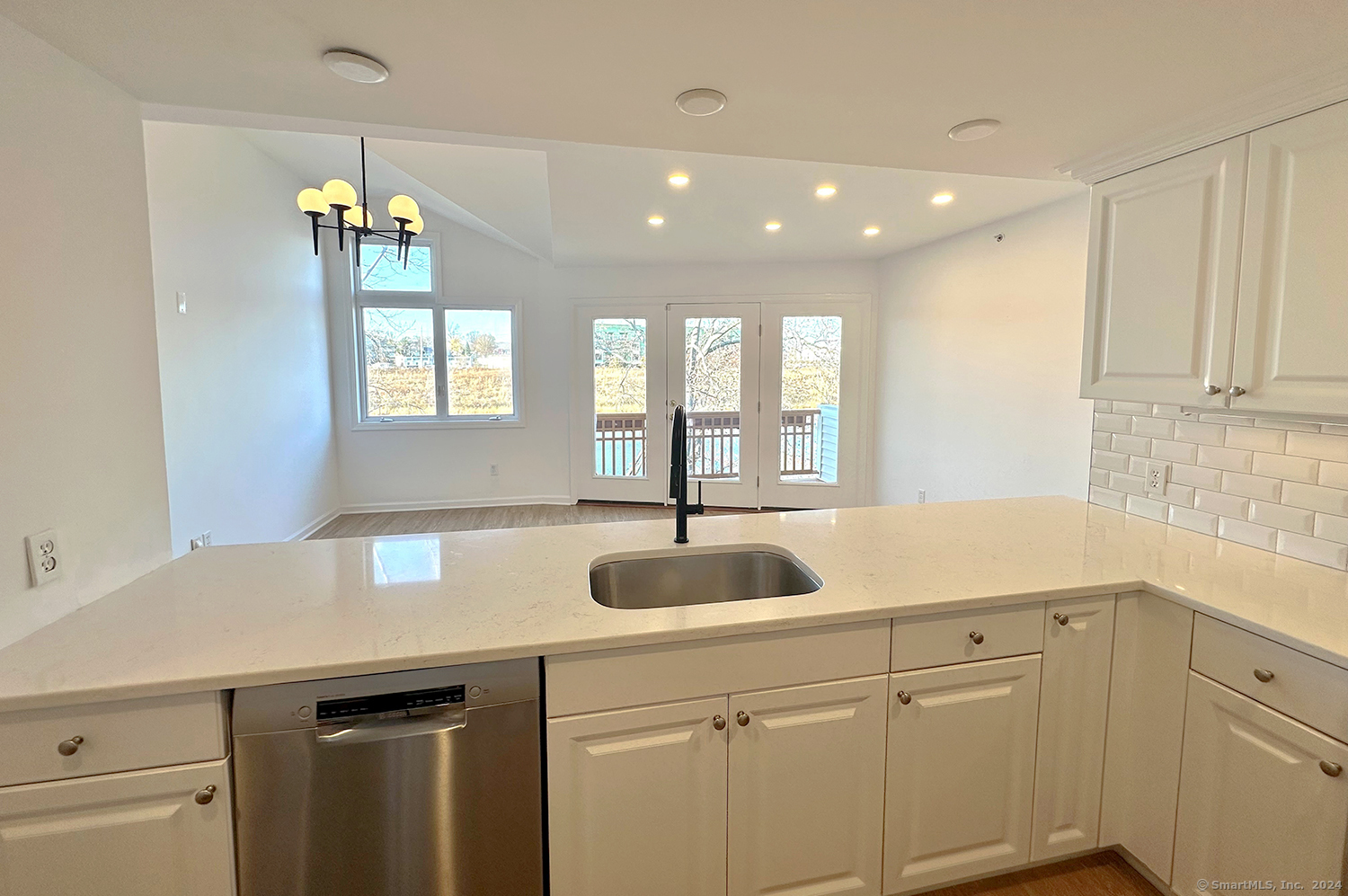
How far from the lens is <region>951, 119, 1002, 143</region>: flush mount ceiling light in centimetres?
162

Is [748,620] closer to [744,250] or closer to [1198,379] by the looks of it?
[1198,379]

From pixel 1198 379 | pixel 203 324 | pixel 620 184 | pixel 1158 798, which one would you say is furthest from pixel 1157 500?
pixel 203 324

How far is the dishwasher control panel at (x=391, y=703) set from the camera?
1.10 meters

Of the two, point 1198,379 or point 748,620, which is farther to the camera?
point 1198,379

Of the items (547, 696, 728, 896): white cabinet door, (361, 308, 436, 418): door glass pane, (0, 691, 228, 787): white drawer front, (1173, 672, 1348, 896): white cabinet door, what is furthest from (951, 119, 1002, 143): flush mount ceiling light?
(361, 308, 436, 418): door glass pane

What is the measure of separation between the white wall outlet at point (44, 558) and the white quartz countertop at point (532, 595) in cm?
10

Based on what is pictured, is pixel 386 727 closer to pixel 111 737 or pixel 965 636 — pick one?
pixel 111 737

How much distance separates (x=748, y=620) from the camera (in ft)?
4.09

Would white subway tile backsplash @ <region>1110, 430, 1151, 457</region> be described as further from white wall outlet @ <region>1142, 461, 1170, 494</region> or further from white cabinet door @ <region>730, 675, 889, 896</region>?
white cabinet door @ <region>730, 675, 889, 896</region>

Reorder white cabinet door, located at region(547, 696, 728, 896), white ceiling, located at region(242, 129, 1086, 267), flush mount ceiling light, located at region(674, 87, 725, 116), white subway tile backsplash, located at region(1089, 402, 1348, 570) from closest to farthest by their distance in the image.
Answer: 1. white cabinet door, located at region(547, 696, 728, 896)
2. flush mount ceiling light, located at region(674, 87, 725, 116)
3. white subway tile backsplash, located at region(1089, 402, 1348, 570)
4. white ceiling, located at region(242, 129, 1086, 267)

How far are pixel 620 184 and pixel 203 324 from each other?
2.79 metres

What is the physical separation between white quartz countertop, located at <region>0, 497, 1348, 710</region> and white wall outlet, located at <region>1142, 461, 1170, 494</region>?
4.8 inches

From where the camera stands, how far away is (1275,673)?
3.95ft

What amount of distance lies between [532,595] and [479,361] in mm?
4969
